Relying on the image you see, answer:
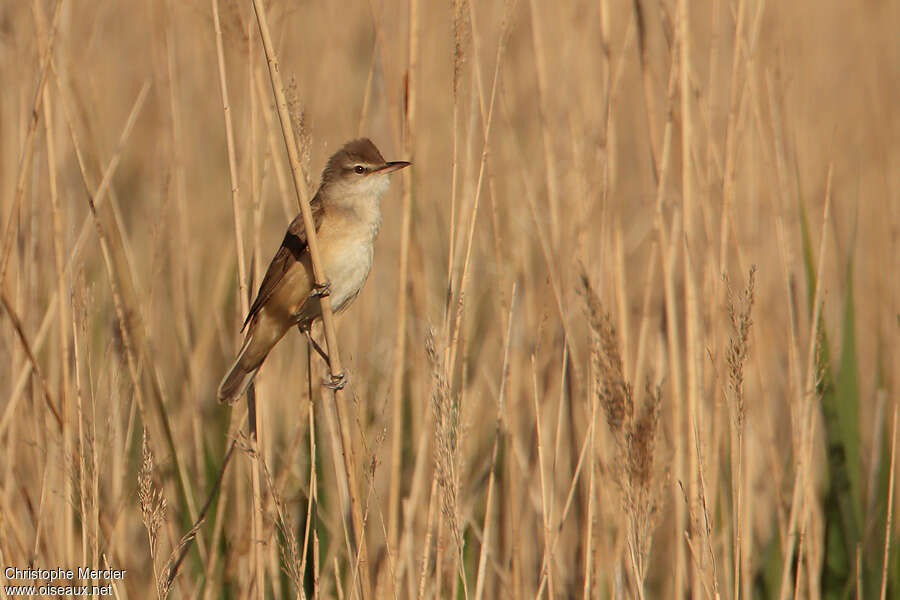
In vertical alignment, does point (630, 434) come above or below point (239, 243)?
below

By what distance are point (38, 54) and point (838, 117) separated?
384 centimetres

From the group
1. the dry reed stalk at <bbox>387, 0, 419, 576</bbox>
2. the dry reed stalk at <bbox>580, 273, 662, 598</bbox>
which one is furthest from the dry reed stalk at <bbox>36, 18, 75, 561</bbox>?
the dry reed stalk at <bbox>580, 273, 662, 598</bbox>

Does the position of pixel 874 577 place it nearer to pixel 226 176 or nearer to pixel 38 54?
pixel 38 54

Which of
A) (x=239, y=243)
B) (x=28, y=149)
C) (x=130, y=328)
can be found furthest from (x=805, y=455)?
(x=28, y=149)

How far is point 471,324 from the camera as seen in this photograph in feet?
12.6

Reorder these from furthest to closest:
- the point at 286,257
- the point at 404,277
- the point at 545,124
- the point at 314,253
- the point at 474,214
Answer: the point at 286,257
the point at 545,124
the point at 404,277
the point at 474,214
the point at 314,253

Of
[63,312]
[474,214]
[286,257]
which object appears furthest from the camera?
[286,257]

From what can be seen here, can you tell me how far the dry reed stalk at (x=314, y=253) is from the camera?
1.96m

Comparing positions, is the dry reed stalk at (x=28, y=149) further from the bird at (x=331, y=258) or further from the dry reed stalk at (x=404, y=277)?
the dry reed stalk at (x=404, y=277)

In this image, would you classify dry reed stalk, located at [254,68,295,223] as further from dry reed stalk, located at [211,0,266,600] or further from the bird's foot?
the bird's foot

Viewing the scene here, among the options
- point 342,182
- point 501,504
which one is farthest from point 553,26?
point 501,504

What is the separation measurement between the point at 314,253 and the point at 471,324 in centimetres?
177

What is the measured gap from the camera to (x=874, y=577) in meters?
2.70

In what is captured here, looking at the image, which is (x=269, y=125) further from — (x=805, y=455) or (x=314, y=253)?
(x=805, y=455)
